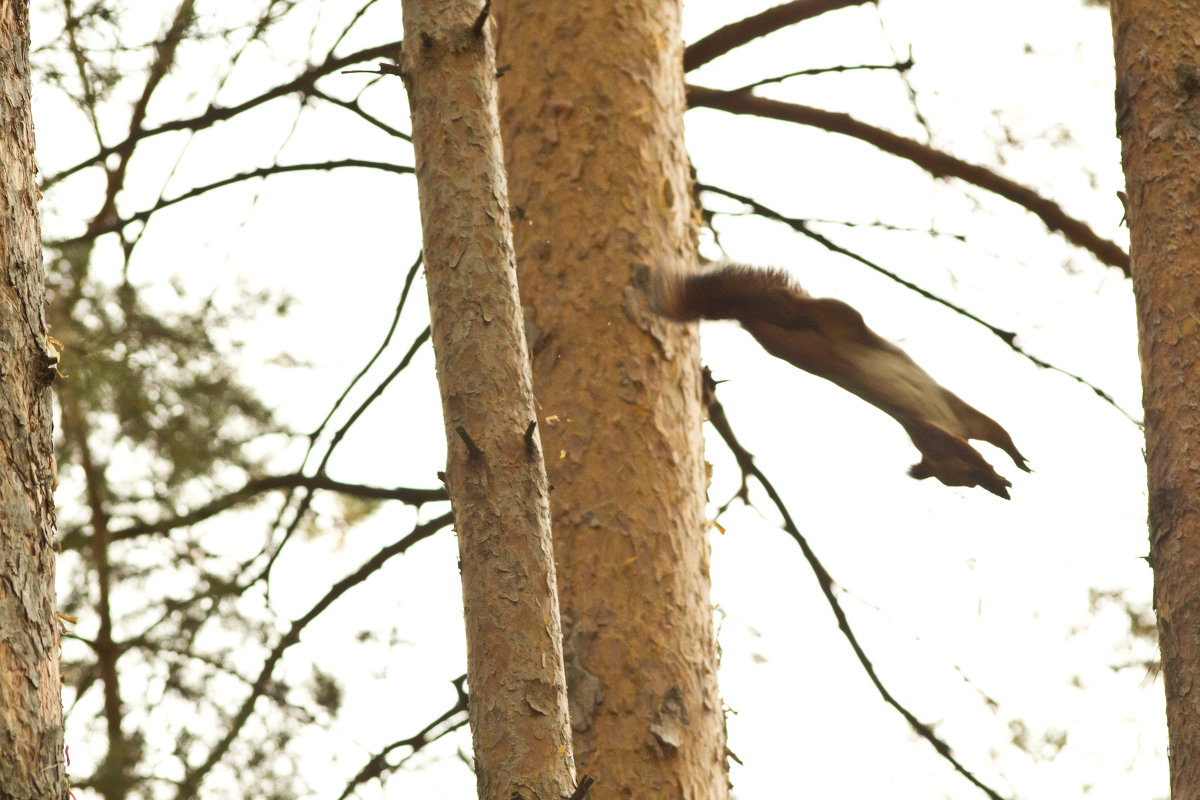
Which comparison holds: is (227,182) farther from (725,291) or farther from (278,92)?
(725,291)

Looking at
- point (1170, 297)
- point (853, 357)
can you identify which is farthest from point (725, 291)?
point (1170, 297)

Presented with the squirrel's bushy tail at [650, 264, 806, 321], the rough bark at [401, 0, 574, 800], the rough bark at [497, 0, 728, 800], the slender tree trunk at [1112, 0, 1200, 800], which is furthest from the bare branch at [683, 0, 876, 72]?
the rough bark at [401, 0, 574, 800]

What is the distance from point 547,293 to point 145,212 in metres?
1.79

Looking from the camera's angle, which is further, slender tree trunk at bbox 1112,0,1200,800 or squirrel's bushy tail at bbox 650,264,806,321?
squirrel's bushy tail at bbox 650,264,806,321

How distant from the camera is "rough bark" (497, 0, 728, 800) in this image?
2.58 m

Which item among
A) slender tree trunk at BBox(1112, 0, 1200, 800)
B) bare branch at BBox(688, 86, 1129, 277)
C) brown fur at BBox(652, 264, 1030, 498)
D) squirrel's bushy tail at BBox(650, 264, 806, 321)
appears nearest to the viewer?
slender tree trunk at BBox(1112, 0, 1200, 800)

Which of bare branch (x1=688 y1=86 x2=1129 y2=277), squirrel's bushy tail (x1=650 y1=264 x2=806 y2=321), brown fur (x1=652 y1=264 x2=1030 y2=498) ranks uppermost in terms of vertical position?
bare branch (x1=688 y1=86 x2=1129 y2=277)

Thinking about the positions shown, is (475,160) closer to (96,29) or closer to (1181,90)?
(1181,90)

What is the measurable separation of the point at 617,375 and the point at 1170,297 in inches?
51.0

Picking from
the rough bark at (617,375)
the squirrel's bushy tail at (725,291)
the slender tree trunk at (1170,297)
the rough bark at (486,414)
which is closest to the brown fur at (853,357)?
the squirrel's bushy tail at (725,291)

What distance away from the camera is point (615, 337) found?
114 inches

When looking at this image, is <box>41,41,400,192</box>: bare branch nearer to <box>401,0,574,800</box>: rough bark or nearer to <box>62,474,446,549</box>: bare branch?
<box>62,474,446,549</box>: bare branch

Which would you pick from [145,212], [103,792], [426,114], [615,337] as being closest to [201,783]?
[103,792]

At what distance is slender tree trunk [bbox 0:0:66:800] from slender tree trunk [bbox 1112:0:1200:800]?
1337mm
